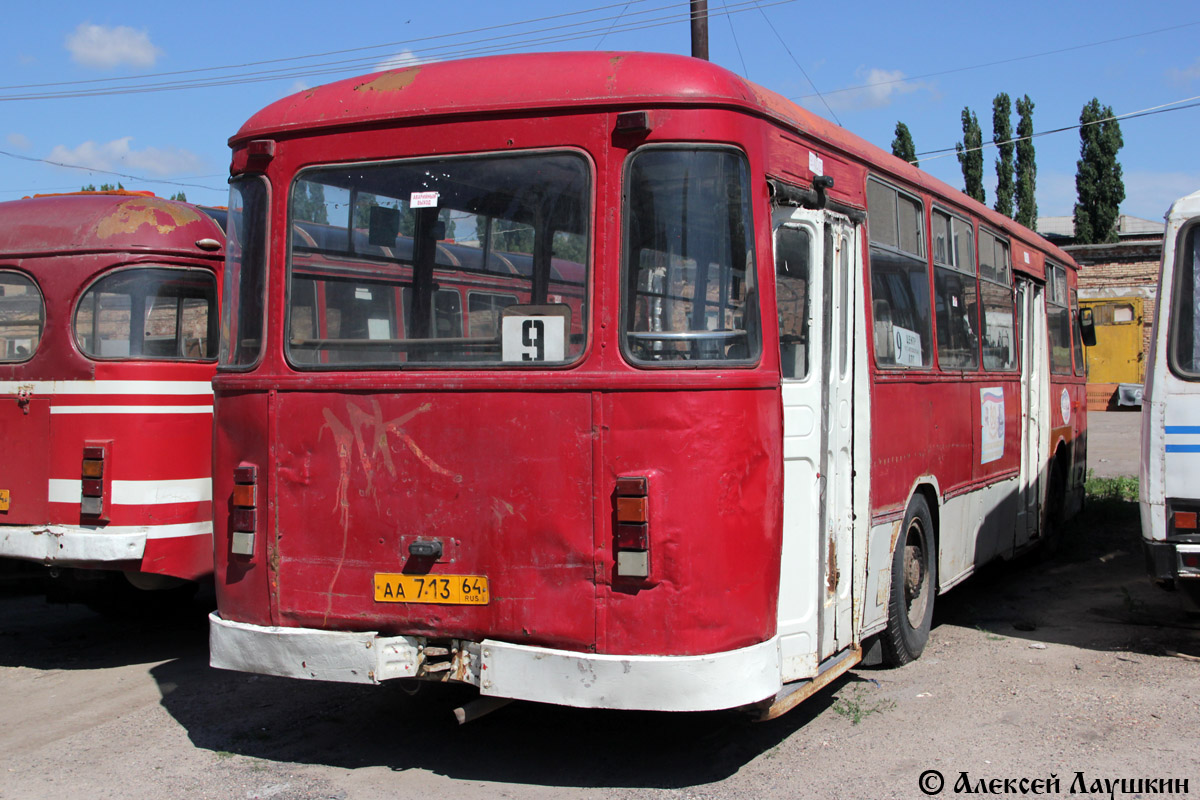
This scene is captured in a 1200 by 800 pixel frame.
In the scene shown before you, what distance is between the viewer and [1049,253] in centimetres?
1118

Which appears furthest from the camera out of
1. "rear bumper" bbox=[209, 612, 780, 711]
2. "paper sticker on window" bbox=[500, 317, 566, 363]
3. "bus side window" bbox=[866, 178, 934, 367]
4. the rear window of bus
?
the rear window of bus

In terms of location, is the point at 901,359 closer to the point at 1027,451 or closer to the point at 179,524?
the point at 1027,451

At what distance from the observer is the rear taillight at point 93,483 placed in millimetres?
6910

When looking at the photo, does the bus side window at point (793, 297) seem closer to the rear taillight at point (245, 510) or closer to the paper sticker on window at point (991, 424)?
the rear taillight at point (245, 510)

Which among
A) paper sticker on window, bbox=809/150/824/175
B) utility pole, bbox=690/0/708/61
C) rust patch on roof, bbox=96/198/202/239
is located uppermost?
utility pole, bbox=690/0/708/61

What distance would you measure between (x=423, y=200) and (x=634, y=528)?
5.77 feet

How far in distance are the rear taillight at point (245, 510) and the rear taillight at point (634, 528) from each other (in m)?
1.79

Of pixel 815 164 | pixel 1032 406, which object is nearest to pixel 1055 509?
pixel 1032 406

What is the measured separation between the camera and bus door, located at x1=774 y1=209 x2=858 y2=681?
500 centimetres

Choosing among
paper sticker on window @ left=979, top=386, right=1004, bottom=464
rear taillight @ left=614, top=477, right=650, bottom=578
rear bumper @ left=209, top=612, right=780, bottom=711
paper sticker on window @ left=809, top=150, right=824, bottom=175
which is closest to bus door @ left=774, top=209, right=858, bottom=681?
paper sticker on window @ left=809, top=150, right=824, bottom=175

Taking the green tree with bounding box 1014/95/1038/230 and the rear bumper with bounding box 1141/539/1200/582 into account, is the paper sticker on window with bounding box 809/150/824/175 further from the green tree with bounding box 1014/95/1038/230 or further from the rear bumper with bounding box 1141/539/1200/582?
the green tree with bounding box 1014/95/1038/230

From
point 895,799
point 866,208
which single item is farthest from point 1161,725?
point 866,208

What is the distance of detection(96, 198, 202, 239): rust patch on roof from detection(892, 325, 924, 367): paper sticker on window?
4.84 m

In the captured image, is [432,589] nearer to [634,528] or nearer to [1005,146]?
[634,528]
